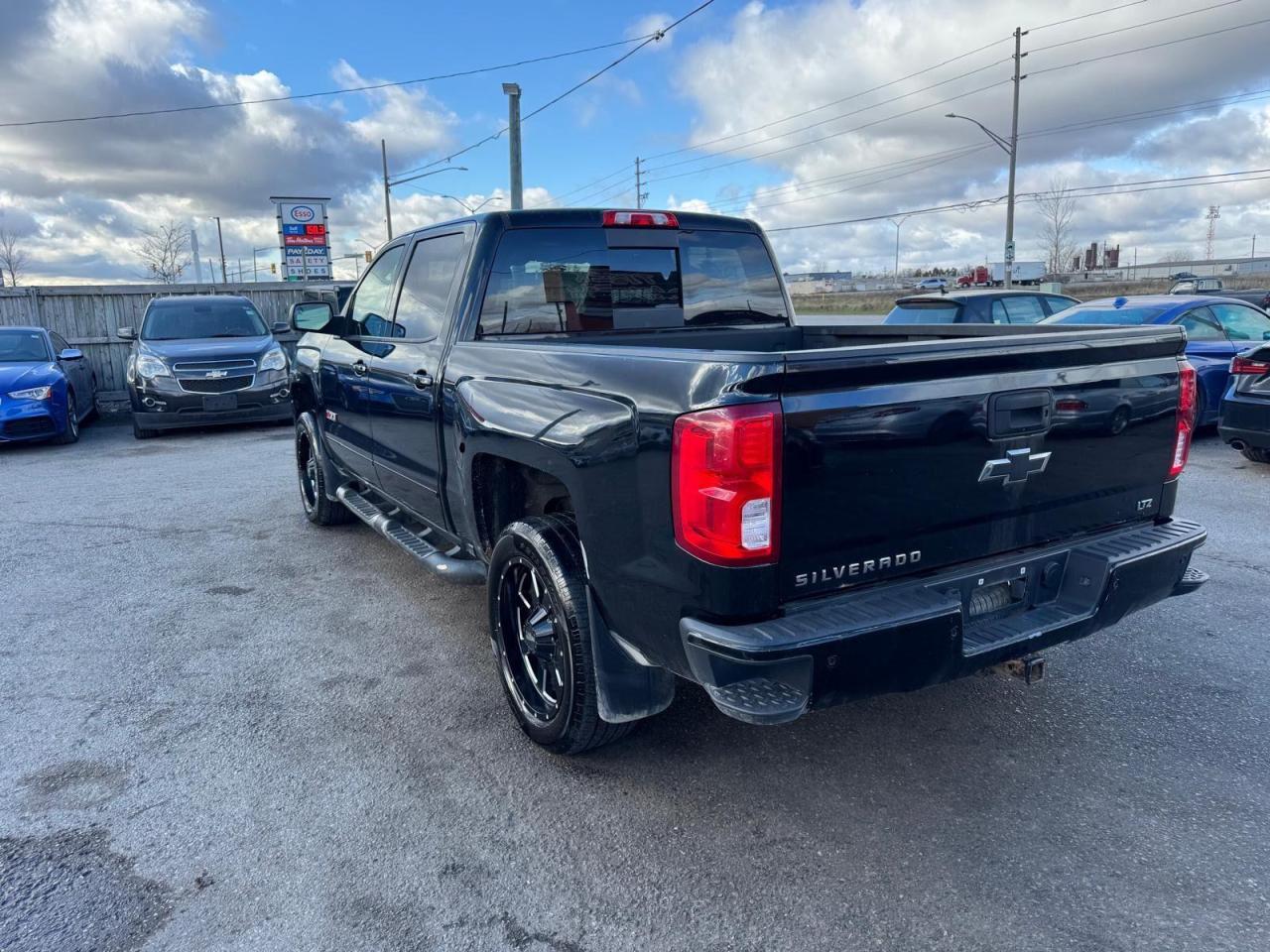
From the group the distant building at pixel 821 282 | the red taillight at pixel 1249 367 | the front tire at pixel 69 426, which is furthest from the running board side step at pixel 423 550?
the distant building at pixel 821 282

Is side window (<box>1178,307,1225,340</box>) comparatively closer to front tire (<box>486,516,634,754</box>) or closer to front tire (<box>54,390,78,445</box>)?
front tire (<box>486,516,634,754</box>)

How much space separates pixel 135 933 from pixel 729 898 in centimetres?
168

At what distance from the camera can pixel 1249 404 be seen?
775 centimetres

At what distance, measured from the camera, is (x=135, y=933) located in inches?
97.9

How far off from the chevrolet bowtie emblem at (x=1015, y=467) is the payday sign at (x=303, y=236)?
3155 centimetres

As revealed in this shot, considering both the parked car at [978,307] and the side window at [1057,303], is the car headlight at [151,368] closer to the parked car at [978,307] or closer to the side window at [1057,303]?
the parked car at [978,307]

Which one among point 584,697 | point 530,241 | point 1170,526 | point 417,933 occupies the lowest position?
point 417,933

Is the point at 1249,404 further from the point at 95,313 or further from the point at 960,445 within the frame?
the point at 95,313

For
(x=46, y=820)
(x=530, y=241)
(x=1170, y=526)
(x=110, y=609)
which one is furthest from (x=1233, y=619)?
(x=110, y=609)

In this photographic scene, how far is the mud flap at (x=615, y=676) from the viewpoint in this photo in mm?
2980

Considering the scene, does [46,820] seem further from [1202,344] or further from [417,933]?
[1202,344]

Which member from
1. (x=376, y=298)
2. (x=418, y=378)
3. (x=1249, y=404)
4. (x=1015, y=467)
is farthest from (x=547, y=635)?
(x=1249, y=404)

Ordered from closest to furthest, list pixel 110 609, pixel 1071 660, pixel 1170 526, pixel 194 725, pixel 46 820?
pixel 46 820, pixel 1170 526, pixel 194 725, pixel 1071 660, pixel 110 609

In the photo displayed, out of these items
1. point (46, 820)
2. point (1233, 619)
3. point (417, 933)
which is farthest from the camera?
point (1233, 619)
